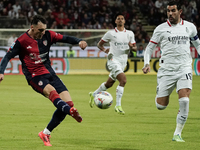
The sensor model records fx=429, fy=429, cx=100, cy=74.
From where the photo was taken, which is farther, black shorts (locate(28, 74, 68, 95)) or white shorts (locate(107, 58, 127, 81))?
white shorts (locate(107, 58, 127, 81))

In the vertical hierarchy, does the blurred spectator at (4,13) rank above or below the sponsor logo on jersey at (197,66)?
above

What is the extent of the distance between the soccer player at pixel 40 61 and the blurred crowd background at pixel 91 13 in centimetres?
1919

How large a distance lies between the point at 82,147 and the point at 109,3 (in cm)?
2431

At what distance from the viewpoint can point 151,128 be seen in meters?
7.97

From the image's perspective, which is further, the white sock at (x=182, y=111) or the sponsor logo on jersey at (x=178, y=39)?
the sponsor logo on jersey at (x=178, y=39)

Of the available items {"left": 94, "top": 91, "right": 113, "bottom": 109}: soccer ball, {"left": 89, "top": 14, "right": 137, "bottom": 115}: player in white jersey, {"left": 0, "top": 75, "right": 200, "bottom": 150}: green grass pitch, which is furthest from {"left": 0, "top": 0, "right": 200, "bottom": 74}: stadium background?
{"left": 94, "top": 91, "right": 113, "bottom": 109}: soccer ball

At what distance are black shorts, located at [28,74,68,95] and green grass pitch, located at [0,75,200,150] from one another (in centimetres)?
84

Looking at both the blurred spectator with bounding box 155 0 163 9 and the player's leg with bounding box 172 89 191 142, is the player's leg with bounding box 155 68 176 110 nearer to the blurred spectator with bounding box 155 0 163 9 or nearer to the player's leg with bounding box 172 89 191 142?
the player's leg with bounding box 172 89 191 142

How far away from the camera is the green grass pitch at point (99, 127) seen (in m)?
6.45

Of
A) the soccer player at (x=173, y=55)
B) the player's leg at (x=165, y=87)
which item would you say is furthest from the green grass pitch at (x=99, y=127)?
the soccer player at (x=173, y=55)

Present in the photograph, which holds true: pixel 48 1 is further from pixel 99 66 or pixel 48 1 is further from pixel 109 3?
pixel 99 66

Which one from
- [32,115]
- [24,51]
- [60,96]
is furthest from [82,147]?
[32,115]

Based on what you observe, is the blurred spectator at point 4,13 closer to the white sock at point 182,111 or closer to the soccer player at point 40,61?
the soccer player at point 40,61

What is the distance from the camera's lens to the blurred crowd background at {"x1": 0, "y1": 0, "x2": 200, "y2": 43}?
26.5 m
